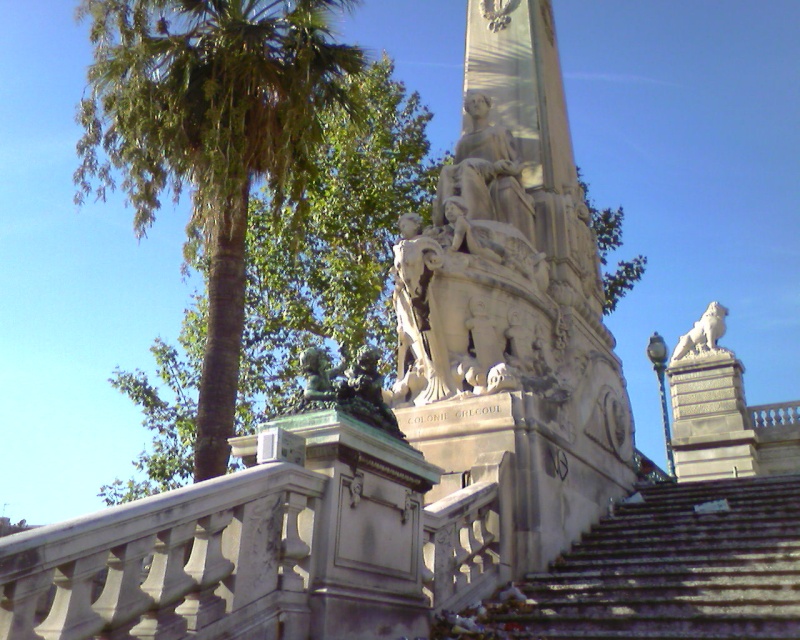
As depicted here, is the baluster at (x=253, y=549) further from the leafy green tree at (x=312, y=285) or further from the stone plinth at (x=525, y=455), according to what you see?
the leafy green tree at (x=312, y=285)

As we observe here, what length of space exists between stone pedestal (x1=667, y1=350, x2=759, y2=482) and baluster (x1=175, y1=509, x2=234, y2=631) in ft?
63.6

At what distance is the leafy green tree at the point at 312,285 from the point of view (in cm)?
1936

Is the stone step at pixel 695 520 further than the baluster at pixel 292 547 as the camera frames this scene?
Yes

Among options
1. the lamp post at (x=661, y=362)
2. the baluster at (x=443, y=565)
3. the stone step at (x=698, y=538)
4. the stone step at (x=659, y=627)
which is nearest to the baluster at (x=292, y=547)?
the baluster at (x=443, y=565)

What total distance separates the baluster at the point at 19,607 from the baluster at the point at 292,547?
73.3 inches

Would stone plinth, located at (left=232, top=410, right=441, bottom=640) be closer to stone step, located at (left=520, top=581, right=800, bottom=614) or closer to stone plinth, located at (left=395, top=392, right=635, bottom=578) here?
stone step, located at (left=520, top=581, right=800, bottom=614)

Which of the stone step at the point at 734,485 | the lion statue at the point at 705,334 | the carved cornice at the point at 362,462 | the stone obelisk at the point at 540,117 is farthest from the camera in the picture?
the lion statue at the point at 705,334

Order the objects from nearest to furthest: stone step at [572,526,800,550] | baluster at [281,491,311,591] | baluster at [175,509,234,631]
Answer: baluster at [175,509,234,631], baluster at [281,491,311,591], stone step at [572,526,800,550]

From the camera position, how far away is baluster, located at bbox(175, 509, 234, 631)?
15.1ft

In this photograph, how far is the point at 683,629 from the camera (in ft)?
22.4

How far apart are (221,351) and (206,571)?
5.98m

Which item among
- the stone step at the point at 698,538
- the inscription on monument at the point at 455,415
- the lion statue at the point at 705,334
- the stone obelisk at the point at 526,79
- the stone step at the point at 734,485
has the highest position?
the stone obelisk at the point at 526,79

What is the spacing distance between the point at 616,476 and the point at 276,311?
10152 mm

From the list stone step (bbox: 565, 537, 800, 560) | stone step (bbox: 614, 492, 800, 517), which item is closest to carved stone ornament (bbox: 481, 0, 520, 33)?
stone step (bbox: 614, 492, 800, 517)
